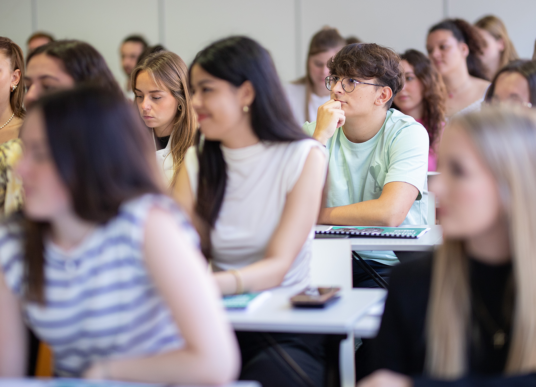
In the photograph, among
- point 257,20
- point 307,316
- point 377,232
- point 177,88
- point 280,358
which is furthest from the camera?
point 257,20

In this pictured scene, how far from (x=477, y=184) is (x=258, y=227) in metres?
0.85

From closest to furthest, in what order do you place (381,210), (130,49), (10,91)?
(381,210)
(10,91)
(130,49)

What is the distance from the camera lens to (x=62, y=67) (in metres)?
1.96

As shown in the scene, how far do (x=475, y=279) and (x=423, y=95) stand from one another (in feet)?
8.78

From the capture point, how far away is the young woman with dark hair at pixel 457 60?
4270 mm

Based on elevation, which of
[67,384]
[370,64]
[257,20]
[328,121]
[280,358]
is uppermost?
[257,20]

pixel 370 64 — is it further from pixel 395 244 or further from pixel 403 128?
pixel 395 244

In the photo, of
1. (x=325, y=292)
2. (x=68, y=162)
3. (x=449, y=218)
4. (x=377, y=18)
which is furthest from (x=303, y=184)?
(x=377, y=18)

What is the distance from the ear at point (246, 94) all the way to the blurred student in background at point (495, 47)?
3.37m

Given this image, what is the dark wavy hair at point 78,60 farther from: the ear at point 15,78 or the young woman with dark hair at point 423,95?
the young woman with dark hair at point 423,95

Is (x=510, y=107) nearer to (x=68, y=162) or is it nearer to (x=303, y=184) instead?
(x=303, y=184)

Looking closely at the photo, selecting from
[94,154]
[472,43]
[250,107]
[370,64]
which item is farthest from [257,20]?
[94,154]

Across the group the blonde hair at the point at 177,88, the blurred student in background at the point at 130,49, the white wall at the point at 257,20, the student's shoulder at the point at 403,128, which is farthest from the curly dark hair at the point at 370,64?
the blurred student in background at the point at 130,49

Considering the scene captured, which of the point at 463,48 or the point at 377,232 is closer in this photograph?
the point at 377,232
